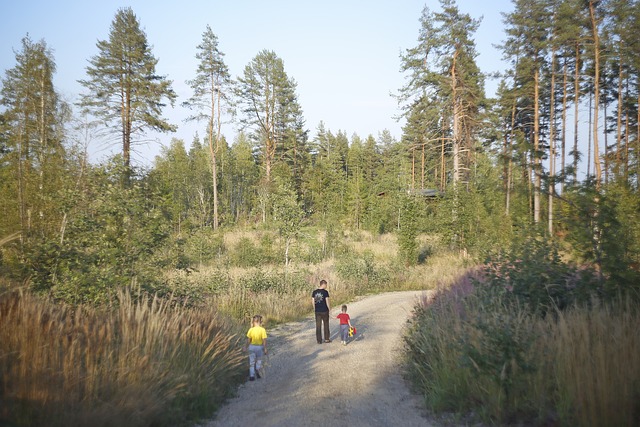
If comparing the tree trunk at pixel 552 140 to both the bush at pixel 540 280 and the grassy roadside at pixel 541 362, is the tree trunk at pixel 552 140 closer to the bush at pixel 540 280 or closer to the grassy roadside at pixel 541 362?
the bush at pixel 540 280

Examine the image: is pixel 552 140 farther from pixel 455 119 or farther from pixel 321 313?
pixel 321 313

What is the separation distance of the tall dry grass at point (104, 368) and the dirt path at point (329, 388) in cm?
62

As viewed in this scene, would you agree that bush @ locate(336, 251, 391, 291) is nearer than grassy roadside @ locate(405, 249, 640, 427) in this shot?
No

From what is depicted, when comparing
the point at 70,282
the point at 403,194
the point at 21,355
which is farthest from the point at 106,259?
the point at 403,194

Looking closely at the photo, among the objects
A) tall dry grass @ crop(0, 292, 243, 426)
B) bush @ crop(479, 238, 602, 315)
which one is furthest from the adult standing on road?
bush @ crop(479, 238, 602, 315)

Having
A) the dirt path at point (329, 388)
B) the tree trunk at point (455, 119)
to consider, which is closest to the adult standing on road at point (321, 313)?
the dirt path at point (329, 388)

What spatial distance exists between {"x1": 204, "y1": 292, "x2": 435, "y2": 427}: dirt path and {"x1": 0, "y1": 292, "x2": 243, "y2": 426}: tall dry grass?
62cm

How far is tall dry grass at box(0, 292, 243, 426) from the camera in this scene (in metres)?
4.01

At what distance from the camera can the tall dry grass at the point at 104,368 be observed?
4.01m

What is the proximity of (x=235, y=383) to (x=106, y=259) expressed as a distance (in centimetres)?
335

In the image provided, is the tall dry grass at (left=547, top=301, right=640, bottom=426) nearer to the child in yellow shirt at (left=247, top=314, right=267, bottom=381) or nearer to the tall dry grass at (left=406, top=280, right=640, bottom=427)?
the tall dry grass at (left=406, top=280, right=640, bottom=427)

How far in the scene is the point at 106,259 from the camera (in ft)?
25.0

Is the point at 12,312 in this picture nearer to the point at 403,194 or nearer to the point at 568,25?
the point at 403,194

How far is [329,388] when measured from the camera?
6637 millimetres
